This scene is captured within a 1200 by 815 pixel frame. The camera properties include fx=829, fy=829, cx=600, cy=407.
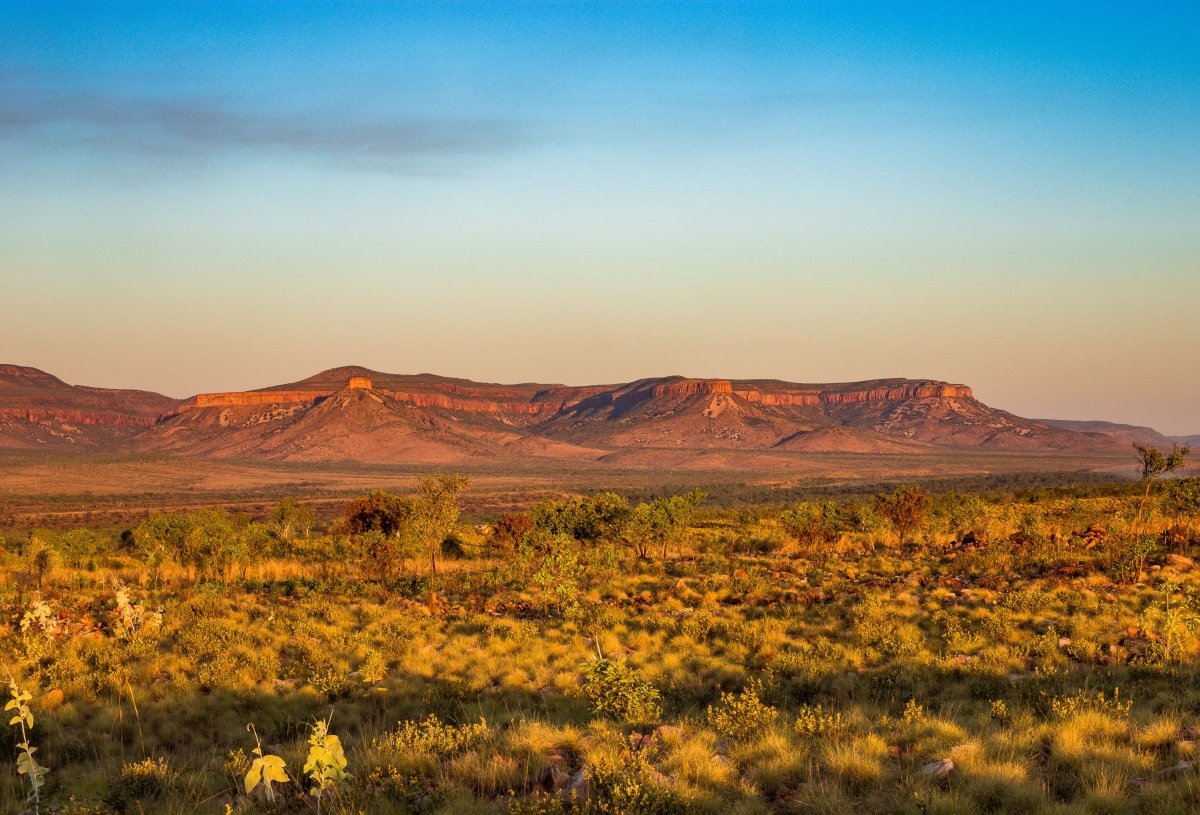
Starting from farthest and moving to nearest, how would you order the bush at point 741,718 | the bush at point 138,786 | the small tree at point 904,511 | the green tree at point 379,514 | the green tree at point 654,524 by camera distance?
1. the small tree at point 904,511
2. the green tree at point 654,524
3. the green tree at point 379,514
4. the bush at point 741,718
5. the bush at point 138,786

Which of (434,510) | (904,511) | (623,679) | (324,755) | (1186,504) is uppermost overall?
(1186,504)

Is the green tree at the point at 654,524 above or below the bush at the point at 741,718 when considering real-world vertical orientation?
below

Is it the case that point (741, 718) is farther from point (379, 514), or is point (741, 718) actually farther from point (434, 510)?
point (379, 514)

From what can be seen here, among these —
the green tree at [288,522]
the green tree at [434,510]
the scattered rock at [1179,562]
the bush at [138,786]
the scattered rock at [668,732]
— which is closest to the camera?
the bush at [138,786]

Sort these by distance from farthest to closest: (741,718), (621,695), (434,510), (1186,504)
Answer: (1186,504) → (434,510) → (621,695) → (741,718)

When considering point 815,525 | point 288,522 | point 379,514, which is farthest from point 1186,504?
point 288,522

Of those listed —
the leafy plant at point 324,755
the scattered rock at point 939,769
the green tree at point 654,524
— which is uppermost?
the leafy plant at point 324,755

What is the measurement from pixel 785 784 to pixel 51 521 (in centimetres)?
8968

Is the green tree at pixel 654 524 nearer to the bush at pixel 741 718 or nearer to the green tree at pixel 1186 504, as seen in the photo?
the green tree at pixel 1186 504

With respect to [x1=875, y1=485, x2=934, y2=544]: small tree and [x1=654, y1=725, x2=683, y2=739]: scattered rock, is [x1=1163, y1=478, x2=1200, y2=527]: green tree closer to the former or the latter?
[x1=875, y1=485, x2=934, y2=544]: small tree

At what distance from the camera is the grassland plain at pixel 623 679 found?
778cm

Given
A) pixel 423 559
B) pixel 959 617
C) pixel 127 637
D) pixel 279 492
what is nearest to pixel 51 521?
pixel 279 492

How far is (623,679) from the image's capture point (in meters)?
11.0

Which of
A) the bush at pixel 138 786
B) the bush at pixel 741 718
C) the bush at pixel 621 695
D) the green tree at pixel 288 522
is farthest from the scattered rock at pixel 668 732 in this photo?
the green tree at pixel 288 522
